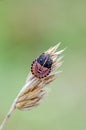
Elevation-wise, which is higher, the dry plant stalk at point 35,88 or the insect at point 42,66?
the insect at point 42,66

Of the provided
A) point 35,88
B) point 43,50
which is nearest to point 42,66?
point 35,88

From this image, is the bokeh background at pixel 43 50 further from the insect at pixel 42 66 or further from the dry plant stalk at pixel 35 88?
the dry plant stalk at pixel 35 88

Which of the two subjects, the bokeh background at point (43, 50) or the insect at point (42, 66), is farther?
the bokeh background at point (43, 50)

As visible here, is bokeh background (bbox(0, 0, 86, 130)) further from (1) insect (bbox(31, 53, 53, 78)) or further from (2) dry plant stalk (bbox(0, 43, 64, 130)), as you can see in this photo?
(2) dry plant stalk (bbox(0, 43, 64, 130))

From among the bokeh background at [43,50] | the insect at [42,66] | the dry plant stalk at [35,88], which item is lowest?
the dry plant stalk at [35,88]

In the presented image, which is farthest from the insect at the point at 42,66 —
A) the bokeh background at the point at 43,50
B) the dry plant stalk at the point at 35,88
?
the bokeh background at the point at 43,50

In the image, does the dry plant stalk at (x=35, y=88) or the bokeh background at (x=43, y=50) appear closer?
the dry plant stalk at (x=35, y=88)

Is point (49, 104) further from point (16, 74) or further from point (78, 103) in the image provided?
point (16, 74)
